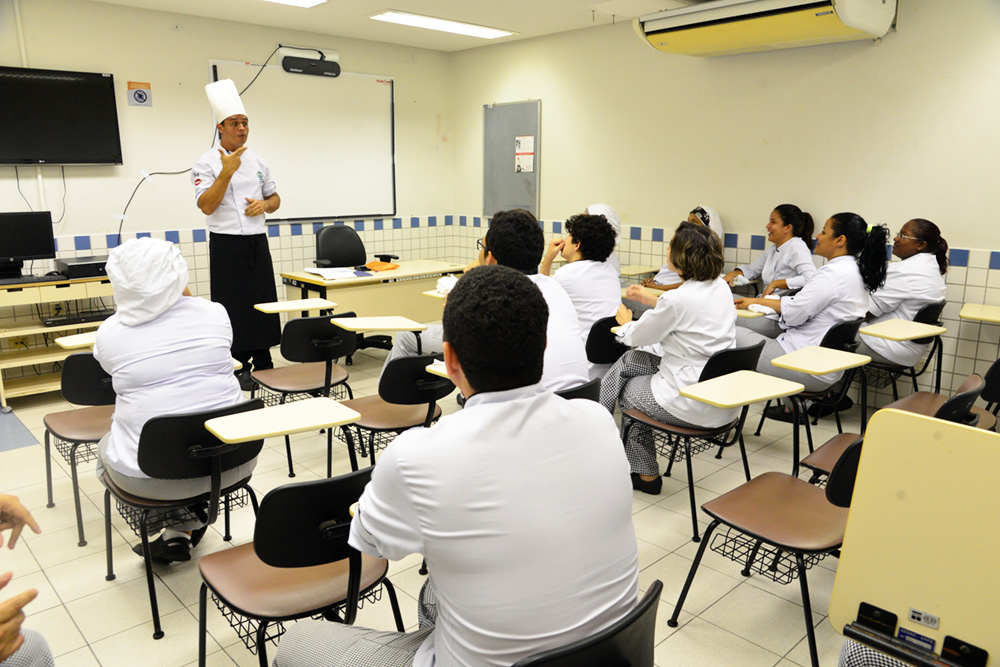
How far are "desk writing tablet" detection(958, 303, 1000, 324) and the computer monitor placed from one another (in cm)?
592

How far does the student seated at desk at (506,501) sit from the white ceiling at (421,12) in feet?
14.8

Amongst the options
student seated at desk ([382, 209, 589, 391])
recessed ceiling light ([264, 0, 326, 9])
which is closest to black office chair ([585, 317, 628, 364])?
student seated at desk ([382, 209, 589, 391])

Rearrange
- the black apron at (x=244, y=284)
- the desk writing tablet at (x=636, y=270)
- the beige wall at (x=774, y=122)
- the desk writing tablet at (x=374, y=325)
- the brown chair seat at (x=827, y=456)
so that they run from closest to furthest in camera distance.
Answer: the brown chair seat at (x=827, y=456) → the desk writing tablet at (x=374, y=325) → the beige wall at (x=774, y=122) → the black apron at (x=244, y=284) → the desk writing tablet at (x=636, y=270)

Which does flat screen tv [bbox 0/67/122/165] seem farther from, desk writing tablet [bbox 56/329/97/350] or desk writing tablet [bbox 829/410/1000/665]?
desk writing tablet [bbox 829/410/1000/665]

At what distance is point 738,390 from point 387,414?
152 cm

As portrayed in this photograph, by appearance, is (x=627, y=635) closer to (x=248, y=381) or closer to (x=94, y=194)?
(x=248, y=381)

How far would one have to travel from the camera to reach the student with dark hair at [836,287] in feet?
13.4

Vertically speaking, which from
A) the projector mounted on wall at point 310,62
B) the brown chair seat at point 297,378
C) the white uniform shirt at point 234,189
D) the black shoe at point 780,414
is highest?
the projector mounted on wall at point 310,62

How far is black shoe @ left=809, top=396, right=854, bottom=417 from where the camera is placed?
15.5 feet

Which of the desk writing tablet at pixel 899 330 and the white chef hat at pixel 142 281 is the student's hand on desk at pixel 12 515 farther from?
the desk writing tablet at pixel 899 330

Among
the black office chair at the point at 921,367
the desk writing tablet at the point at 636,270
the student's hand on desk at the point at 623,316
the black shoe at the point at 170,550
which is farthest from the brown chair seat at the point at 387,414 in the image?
the desk writing tablet at the point at 636,270

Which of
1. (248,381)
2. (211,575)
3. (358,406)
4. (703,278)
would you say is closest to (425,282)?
(248,381)

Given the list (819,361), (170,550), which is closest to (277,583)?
(170,550)

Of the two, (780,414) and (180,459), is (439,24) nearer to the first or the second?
(780,414)
